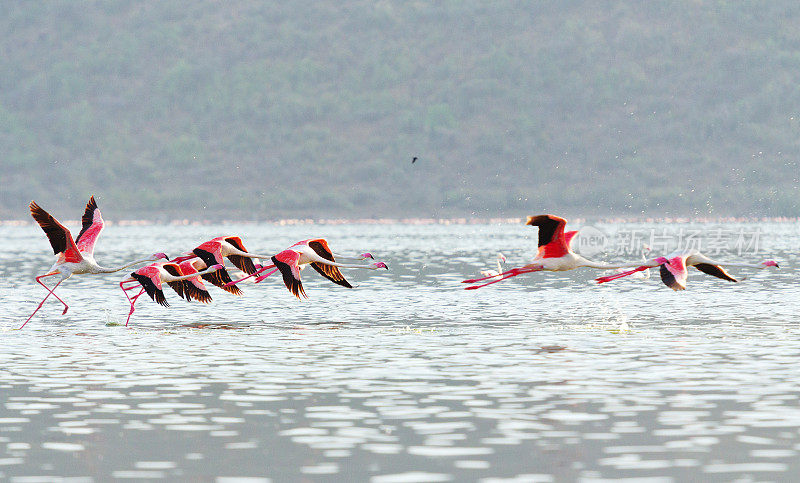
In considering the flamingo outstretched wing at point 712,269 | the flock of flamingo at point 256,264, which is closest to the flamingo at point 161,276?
the flock of flamingo at point 256,264

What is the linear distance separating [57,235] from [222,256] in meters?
3.63

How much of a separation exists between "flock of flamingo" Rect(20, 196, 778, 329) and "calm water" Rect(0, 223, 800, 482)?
53.4 inches

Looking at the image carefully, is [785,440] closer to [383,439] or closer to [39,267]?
[383,439]

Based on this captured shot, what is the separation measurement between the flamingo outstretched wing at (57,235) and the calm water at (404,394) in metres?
1.87

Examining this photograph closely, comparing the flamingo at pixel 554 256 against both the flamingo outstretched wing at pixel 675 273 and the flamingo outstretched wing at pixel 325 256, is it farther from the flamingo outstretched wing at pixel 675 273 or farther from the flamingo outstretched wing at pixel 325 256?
the flamingo outstretched wing at pixel 325 256

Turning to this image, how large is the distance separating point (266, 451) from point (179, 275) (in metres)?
15.4

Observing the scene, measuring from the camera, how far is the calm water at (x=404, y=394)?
1897 centimetres

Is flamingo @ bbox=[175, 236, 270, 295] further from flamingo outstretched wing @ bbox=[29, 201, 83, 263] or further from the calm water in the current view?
flamingo outstretched wing @ bbox=[29, 201, 83, 263]

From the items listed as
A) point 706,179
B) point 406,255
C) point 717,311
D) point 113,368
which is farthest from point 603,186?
point 113,368

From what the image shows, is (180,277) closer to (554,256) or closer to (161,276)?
(161,276)

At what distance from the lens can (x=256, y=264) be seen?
3506 cm

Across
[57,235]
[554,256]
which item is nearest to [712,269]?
[554,256]

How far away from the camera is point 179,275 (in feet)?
114

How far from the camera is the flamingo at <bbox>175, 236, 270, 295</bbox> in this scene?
34.9m
